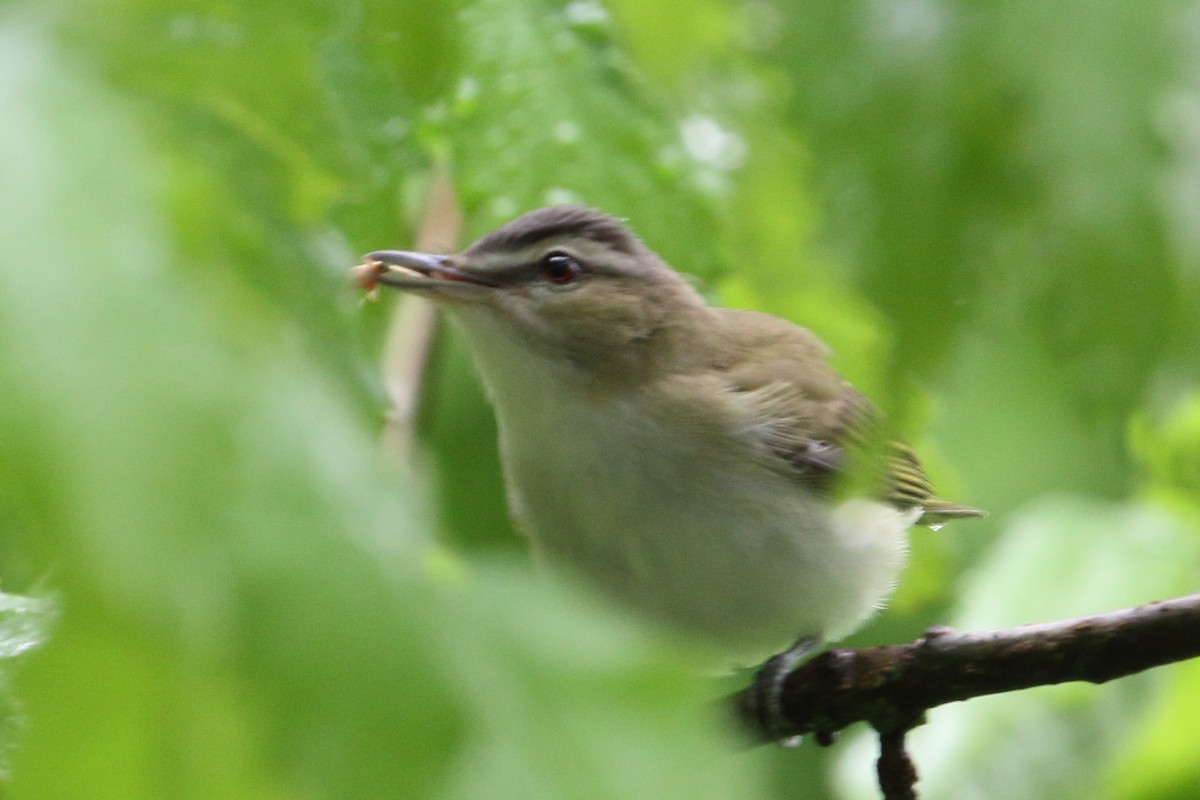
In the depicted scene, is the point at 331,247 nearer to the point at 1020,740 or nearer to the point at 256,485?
the point at 256,485

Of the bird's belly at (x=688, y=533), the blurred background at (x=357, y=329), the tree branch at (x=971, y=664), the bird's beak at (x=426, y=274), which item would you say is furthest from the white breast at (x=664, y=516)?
the blurred background at (x=357, y=329)

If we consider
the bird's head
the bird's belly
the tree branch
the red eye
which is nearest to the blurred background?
the tree branch

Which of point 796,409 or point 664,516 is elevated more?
point 796,409

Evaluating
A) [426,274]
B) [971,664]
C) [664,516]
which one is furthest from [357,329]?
[664,516]

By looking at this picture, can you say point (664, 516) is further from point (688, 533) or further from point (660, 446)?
point (660, 446)

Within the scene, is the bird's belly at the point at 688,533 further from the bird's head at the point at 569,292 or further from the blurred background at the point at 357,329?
the blurred background at the point at 357,329

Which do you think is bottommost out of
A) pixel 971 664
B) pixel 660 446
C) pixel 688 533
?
pixel 971 664

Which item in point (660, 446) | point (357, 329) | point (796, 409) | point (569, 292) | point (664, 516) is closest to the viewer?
point (357, 329)

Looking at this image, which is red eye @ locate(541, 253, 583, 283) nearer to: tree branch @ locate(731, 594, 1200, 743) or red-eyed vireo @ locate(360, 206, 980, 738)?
red-eyed vireo @ locate(360, 206, 980, 738)

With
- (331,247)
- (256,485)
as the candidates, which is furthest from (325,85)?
(256,485)
